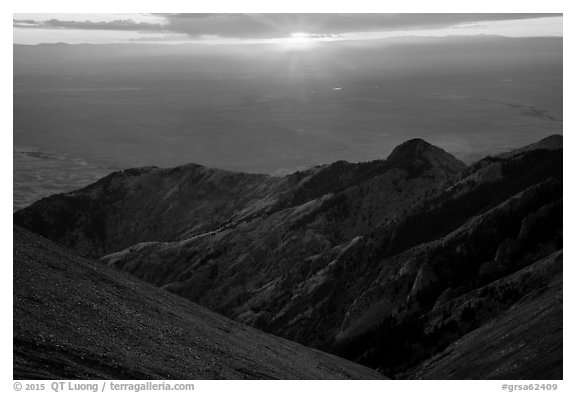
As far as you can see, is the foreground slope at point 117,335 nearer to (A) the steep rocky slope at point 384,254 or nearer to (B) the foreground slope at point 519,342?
(B) the foreground slope at point 519,342

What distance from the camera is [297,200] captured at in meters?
90.9

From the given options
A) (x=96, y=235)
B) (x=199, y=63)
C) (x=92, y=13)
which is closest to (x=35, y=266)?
(x=92, y=13)

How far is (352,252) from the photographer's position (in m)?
63.2

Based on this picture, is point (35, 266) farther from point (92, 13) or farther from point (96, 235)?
point (96, 235)

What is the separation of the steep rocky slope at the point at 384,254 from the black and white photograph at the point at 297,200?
8.9 inches

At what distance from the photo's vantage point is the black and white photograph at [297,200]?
28047 millimetres

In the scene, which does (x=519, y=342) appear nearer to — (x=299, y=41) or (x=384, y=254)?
(x=299, y=41)

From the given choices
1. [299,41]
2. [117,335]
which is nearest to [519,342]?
[299,41]

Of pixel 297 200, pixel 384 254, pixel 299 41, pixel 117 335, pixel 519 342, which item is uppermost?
pixel 299 41

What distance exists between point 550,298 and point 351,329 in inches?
776

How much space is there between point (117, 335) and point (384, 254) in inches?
1452

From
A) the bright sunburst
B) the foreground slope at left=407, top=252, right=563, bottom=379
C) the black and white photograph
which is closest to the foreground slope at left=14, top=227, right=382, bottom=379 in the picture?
the black and white photograph

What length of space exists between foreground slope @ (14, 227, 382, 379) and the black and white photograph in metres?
0.11

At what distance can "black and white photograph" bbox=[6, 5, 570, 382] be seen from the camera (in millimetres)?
28047
